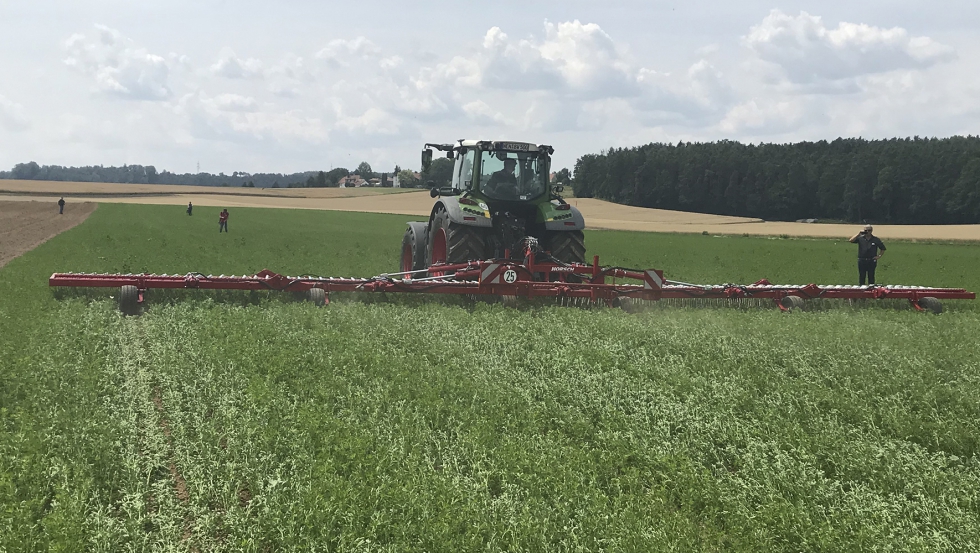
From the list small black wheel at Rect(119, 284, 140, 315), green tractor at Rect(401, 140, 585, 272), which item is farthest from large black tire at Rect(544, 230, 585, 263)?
small black wheel at Rect(119, 284, 140, 315)

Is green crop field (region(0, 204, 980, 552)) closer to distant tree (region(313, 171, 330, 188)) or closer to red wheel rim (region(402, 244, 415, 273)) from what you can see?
red wheel rim (region(402, 244, 415, 273))

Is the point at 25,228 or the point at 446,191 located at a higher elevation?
the point at 446,191

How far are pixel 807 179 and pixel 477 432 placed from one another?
80.2 meters

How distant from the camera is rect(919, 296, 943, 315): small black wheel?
13.2 m

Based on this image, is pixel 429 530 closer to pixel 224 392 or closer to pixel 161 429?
pixel 161 429

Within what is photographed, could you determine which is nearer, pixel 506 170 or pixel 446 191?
pixel 506 170

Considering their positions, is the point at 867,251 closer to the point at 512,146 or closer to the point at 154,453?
the point at 512,146

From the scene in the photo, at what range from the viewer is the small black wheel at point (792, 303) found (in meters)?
12.5

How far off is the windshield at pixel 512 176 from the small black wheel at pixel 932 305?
21.1 feet

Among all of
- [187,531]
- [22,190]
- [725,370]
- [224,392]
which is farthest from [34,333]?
[22,190]

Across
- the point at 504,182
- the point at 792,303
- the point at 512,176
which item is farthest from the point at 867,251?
the point at 504,182

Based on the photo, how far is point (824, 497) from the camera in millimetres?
4703

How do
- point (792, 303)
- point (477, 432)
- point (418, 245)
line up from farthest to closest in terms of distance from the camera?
point (418, 245), point (792, 303), point (477, 432)

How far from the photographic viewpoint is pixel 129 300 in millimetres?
10648
